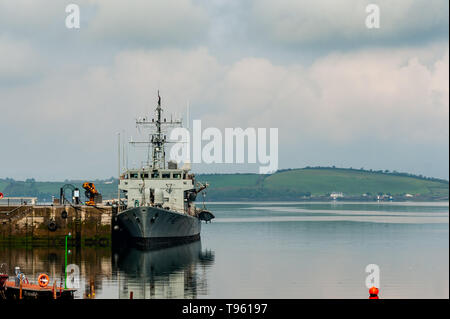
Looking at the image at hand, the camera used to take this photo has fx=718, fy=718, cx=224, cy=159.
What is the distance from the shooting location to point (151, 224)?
210 ft

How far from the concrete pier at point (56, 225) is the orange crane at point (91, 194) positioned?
113 inches

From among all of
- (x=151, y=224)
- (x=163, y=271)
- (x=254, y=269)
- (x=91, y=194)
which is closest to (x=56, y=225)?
(x=91, y=194)

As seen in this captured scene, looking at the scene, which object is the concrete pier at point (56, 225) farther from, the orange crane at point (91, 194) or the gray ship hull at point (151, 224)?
the orange crane at point (91, 194)

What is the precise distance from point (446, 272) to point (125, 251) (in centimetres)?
2673

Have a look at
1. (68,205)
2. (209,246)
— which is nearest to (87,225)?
(68,205)

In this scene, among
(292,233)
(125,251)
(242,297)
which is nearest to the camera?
(242,297)

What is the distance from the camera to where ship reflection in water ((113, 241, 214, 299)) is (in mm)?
41688

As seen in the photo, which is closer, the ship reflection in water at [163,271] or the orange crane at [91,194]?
the ship reflection in water at [163,271]

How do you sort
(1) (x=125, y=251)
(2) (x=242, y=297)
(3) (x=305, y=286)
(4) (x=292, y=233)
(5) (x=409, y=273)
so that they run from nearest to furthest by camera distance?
1. (2) (x=242, y=297)
2. (3) (x=305, y=286)
3. (5) (x=409, y=273)
4. (1) (x=125, y=251)
5. (4) (x=292, y=233)

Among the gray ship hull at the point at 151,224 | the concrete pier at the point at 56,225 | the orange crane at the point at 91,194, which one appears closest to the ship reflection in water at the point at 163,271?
the gray ship hull at the point at 151,224

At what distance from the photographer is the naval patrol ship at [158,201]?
63906mm
